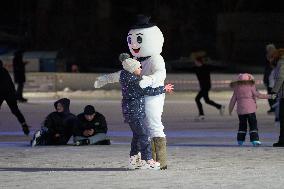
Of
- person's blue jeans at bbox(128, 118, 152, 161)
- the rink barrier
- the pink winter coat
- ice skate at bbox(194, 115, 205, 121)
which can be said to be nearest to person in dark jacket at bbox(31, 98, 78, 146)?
the pink winter coat

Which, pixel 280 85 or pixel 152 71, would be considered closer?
pixel 152 71

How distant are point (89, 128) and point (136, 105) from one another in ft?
12.6

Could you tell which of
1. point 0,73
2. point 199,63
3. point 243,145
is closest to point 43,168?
point 243,145

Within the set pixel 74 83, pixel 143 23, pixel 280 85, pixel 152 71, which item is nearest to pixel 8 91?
pixel 280 85

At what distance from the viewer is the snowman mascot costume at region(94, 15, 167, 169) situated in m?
11.6

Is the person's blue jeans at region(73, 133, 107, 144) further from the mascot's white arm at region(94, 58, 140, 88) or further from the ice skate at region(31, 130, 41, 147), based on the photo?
the mascot's white arm at region(94, 58, 140, 88)

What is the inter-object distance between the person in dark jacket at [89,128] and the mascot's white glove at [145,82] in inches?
153

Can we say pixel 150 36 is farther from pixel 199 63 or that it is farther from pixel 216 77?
pixel 216 77

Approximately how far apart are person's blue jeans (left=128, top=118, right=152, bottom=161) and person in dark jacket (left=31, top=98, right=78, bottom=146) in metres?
3.89

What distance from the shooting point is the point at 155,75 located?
11.5 meters

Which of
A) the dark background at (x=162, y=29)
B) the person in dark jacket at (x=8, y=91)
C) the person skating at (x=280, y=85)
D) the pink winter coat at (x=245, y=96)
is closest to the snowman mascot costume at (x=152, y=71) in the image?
the person skating at (x=280, y=85)

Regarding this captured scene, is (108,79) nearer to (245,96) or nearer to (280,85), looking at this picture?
(280,85)

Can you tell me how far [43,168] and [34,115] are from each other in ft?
35.5

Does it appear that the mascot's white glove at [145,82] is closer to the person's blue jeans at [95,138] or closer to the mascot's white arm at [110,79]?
the mascot's white arm at [110,79]
